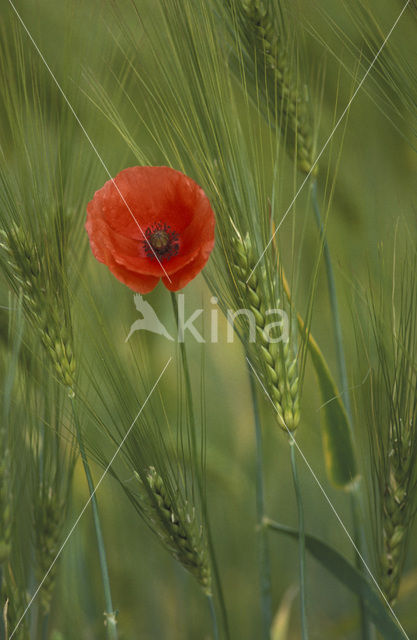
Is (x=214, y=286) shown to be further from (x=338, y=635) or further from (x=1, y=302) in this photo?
(x=338, y=635)

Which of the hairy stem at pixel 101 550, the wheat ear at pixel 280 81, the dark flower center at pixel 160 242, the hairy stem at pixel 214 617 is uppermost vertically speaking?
the wheat ear at pixel 280 81

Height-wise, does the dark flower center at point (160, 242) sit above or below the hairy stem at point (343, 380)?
above

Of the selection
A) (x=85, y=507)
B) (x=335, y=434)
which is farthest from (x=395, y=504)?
(x=85, y=507)

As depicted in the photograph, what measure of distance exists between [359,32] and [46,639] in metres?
0.70

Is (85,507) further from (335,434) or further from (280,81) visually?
(280,81)

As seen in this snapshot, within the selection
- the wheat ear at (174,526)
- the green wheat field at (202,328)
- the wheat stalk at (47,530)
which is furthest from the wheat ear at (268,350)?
the wheat stalk at (47,530)

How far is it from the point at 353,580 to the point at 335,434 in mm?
146

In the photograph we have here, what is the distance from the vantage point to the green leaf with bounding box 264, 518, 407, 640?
609mm

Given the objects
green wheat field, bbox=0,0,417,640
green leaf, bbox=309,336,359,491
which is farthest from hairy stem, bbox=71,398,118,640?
green leaf, bbox=309,336,359,491

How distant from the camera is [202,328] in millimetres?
624

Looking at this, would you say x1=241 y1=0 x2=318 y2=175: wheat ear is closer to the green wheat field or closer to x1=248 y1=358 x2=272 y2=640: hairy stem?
the green wheat field

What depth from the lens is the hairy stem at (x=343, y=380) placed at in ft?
2.05

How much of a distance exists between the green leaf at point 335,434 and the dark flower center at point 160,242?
167mm

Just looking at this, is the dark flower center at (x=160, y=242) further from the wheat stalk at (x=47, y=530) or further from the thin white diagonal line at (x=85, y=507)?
the wheat stalk at (x=47, y=530)
